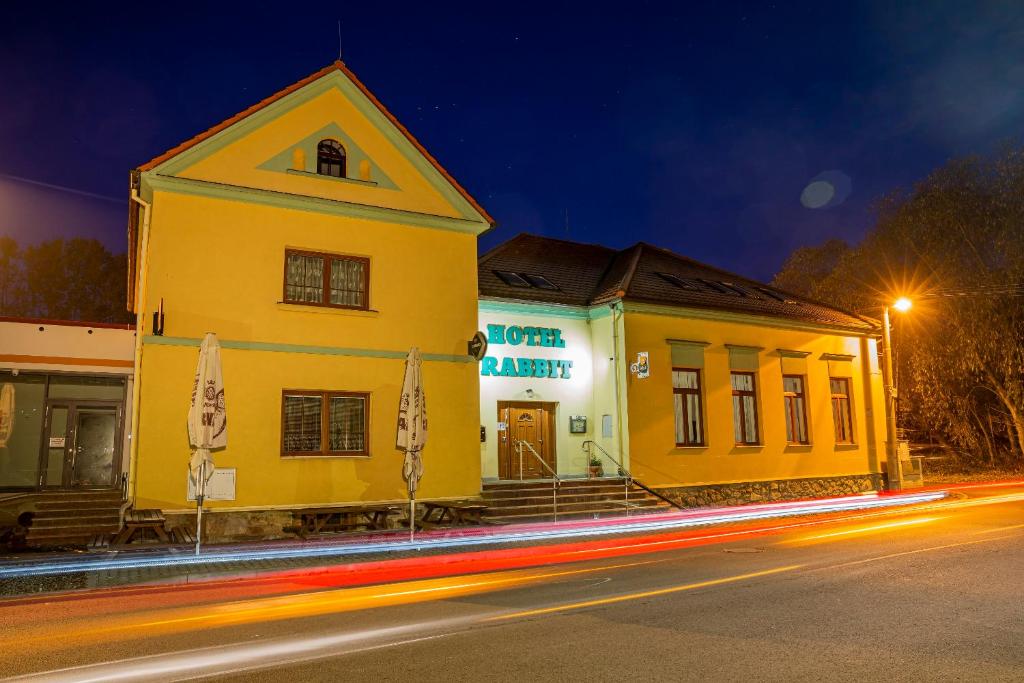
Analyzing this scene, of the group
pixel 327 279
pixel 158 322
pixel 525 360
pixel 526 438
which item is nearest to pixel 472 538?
pixel 526 438

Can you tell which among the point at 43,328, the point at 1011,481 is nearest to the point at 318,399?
the point at 43,328

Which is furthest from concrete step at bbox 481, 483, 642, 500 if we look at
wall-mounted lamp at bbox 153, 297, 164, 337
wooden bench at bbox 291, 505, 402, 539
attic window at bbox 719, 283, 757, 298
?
attic window at bbox 719, 283, 757, 298

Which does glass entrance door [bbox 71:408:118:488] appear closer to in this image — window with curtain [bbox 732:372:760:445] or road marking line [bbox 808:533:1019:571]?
road marking line [bbox 808:533:1019:571]

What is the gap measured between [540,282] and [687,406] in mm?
5765

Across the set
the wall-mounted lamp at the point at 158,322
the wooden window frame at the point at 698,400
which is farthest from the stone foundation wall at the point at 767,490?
the wall-mounted lamp at the point at 158,322

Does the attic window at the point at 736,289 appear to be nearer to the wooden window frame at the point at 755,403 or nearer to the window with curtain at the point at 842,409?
the wooden window frame at the point at 755,403

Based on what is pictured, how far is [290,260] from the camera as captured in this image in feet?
51.2

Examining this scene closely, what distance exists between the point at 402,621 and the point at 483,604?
1076mm

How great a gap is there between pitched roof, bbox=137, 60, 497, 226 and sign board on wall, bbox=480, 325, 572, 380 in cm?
308

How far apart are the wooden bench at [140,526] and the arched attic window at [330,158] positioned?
8.02 m

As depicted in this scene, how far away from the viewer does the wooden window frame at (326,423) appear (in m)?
15.0

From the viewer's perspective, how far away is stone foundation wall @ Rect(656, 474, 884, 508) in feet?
66.4

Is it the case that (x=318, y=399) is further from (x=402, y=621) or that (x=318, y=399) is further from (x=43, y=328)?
(x=402, y=621)

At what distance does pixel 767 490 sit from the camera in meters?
22.0
